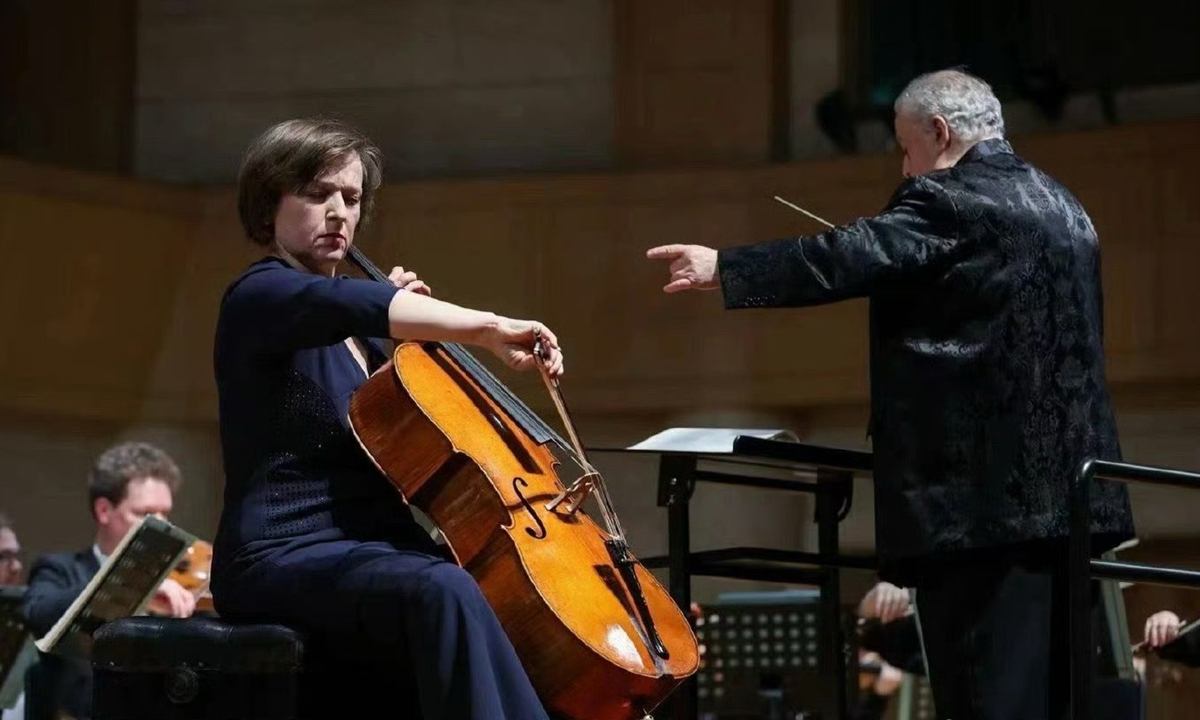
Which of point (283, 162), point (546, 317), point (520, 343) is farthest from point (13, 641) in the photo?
point (520, 343)

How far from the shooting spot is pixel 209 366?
27.3 ft

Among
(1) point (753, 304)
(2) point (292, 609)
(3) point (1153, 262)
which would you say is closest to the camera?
(2) point (292, 609)

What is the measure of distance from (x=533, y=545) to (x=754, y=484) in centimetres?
135

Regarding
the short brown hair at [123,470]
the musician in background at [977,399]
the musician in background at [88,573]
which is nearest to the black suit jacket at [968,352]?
the musician in background at [977,399]

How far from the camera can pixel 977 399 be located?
3.57 metres

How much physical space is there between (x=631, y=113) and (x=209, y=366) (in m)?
2.08

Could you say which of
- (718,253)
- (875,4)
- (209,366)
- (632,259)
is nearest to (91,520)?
(209,366)

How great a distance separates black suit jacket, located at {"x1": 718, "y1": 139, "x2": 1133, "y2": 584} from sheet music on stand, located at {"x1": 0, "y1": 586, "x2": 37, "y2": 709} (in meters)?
3.01

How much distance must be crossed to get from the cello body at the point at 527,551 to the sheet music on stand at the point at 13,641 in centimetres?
301

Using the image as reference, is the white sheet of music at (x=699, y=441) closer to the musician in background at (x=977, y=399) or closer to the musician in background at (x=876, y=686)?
the musician in background at (x=977, y=399)

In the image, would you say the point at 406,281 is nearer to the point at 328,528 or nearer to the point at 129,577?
the point at 328,528

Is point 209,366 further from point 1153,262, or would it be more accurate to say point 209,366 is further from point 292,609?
point 292,609

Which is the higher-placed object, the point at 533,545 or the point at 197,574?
the point at 533,545

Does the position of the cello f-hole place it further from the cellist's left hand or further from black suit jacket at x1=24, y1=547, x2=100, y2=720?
black suit jacket at x1=24, y1=547, x2=100, y2=720
